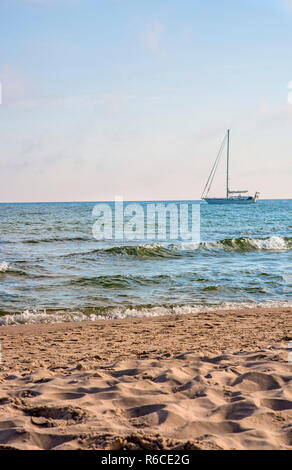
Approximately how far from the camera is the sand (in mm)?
2805

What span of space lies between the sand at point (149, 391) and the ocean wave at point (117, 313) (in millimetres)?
1437

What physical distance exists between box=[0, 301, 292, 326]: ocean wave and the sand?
144 cm

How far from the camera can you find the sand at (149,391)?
2.80 meters

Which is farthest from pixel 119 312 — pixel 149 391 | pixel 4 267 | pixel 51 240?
pixel 51 240

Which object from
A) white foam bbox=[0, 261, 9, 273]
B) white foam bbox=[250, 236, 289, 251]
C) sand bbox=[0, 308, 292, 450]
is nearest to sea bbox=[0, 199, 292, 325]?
white foam bbox=[0, 261, 9, 273]

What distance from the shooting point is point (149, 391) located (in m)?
3.65

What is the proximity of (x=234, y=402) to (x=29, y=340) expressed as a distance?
Answer: 161 inches

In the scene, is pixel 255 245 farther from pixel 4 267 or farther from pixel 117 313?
pixel 117 313

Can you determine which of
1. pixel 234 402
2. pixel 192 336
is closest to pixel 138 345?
pixel 192 336

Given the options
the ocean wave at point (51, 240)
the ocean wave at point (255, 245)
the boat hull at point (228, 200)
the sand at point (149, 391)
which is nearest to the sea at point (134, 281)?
the ocean wave at point (255, 245)

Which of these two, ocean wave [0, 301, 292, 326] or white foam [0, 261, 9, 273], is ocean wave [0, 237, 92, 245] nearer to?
white foam [0, 261, 9, 273]

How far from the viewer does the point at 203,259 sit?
619 inches

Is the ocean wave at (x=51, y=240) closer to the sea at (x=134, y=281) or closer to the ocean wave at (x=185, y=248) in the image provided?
the sea at (x=134, y=281)

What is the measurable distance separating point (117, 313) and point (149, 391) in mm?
4909
